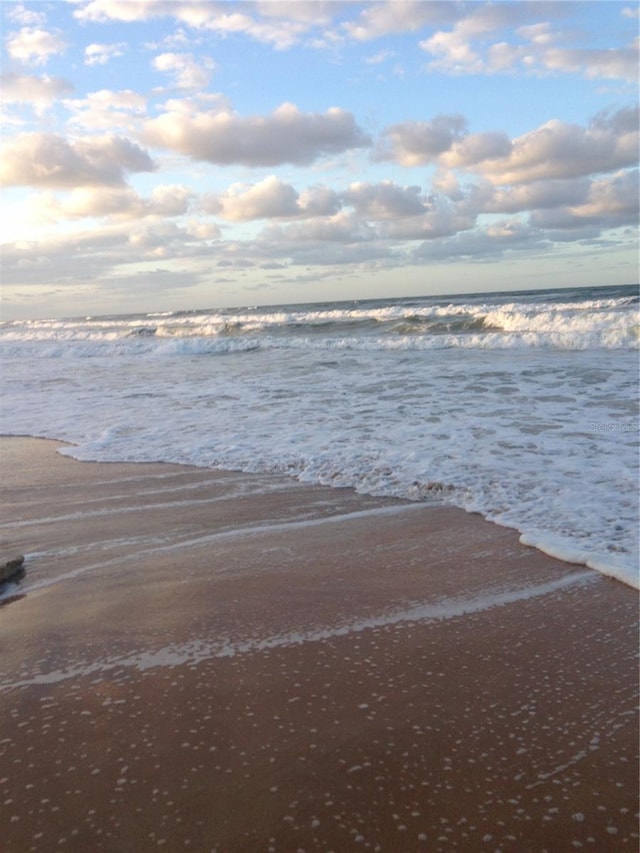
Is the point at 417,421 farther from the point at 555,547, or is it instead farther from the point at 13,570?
the point at 13,570

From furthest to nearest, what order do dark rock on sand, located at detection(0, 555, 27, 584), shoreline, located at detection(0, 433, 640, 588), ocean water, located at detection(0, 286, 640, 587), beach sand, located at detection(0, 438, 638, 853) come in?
ocean water, located at detection(0, 286, 640, 587) < dark rock on sand, located at detection(0, 555, 27, 584) < shoreline, located at detection(0, 433, 640, 588) < beach sand, located at detection(0, 438, 638, 853)

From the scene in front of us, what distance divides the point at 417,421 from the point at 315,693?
5.57m

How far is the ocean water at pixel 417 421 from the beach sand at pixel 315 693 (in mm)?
754

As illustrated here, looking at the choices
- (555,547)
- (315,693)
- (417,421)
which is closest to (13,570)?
(315,693)

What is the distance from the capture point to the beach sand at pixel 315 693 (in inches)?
77.5

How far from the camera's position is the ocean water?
4.96m

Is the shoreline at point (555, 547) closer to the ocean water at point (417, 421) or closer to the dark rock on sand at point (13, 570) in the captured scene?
the ocean water at point (417, 421)

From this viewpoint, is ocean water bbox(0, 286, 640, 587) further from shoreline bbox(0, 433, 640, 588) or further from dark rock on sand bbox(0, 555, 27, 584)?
dark rock on sand bbox(0, 555, 27, 584)

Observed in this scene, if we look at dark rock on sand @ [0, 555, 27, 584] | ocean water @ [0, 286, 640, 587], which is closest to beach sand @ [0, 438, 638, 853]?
dark rock on sand @ [0, 555, 27, 584]

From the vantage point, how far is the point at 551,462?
19.2ft

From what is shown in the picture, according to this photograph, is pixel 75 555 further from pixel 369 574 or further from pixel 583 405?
pixel 583 405

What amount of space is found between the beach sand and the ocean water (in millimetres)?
754

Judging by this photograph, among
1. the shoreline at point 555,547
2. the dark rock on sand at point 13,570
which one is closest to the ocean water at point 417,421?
the shoreline at point 555,547

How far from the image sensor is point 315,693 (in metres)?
2.60
